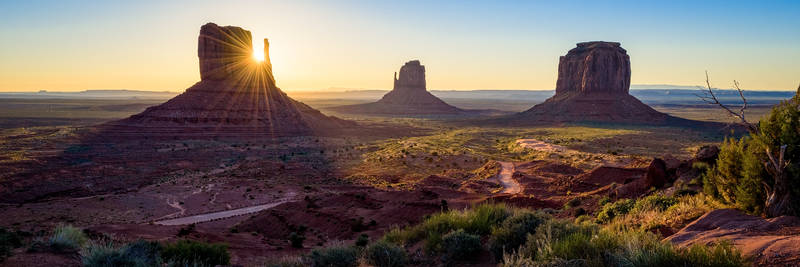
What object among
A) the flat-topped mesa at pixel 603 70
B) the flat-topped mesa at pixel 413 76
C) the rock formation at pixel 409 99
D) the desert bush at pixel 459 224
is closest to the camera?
the desert bush at pixel 459 224

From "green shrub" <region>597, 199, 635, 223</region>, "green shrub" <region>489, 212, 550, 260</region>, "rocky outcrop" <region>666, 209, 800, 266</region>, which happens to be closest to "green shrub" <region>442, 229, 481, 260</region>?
"green shrub" <region>489, 212, 550, 260</region>

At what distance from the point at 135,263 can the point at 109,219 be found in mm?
15718

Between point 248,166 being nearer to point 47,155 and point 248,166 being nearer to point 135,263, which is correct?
point 47,155

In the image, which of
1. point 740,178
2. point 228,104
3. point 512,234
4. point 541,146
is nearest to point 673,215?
point 740,178

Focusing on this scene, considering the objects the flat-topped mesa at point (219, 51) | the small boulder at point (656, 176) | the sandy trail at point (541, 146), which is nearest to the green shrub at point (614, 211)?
the small boulder at point (656, 176)

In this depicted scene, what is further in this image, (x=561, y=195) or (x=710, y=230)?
(x=561, y=195)

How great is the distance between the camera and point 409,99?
14988 cm

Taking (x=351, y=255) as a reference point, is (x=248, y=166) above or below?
below

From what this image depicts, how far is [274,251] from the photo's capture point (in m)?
11.6

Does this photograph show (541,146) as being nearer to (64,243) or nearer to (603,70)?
(64,243)

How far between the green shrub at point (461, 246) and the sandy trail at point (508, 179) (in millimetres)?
16911

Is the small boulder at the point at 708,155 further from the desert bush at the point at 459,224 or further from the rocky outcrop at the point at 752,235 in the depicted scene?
the desert bush at the point at 459,224

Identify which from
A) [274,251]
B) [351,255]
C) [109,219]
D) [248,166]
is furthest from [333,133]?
[351,255]

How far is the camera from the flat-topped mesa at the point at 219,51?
205 feet
